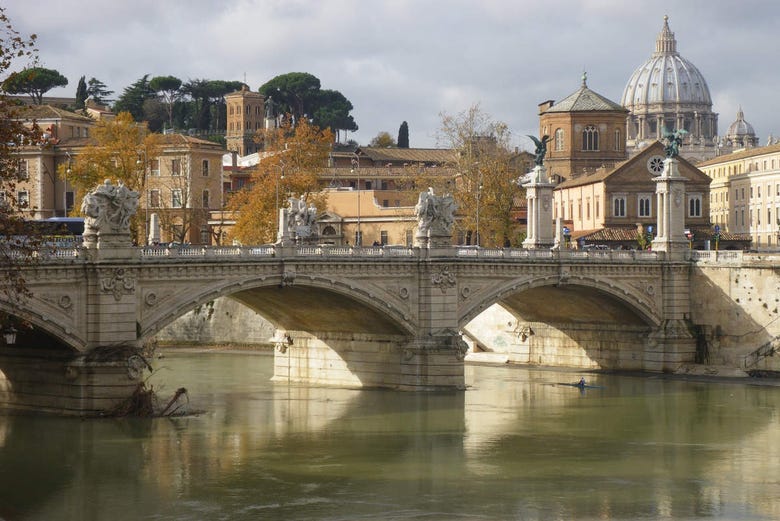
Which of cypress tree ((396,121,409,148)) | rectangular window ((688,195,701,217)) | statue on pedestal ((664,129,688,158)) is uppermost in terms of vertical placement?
cypress tree ((396,121,409,148))

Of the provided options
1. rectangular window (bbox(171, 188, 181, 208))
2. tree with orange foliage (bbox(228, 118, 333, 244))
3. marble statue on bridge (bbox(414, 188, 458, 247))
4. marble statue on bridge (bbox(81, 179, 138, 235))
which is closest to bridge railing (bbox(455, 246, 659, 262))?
marble statue on bridge (bbox(414, 188, 458, 247))

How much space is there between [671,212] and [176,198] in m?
35.0

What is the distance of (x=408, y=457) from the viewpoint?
49.0 meters

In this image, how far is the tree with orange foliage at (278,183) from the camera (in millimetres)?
87938

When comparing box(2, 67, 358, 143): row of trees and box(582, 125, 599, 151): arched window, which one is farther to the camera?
box(2, 67, 358, 143): row of trees

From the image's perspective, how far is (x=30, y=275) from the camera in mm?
49188

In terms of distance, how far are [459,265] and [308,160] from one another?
31.2 meters

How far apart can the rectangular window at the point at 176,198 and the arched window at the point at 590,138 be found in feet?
117

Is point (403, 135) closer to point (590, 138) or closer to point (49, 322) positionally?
point (590, 138)

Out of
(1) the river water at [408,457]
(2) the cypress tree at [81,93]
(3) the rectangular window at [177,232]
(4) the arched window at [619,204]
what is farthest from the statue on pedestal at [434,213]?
(2) the cypress tree at [81,93]

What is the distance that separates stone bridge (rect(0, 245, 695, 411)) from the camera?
51812mm

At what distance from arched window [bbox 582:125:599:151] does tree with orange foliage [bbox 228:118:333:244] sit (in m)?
29.5

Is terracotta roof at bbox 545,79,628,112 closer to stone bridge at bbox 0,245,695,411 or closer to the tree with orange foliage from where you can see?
the tree with orange foliage

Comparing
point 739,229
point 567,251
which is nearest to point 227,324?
point 567,251
